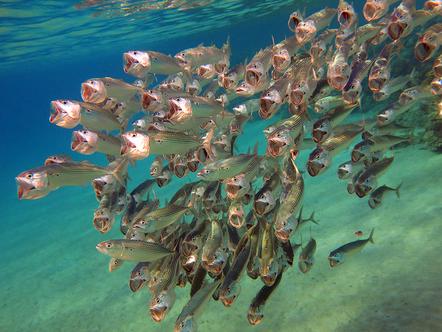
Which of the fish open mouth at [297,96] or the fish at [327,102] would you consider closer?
the fish open mouth at [297,96]

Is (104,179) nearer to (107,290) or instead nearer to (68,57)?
(107,290)

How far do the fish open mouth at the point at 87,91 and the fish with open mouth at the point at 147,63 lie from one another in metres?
0.55

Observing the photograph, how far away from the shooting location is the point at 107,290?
275 inches

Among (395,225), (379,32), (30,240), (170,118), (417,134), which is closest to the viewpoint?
(170,118)

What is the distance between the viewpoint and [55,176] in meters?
3.25

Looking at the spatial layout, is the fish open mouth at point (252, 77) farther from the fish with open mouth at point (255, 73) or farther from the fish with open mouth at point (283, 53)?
the fish with open mouth at point (283, 53)

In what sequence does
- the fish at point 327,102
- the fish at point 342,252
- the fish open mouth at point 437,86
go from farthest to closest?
1. the fish at point 342,252
2. the fish at point 327,102
3. the fish open mouth at point 437,86

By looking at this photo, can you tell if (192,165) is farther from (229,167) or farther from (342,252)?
(342,252)

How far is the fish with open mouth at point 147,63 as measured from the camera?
13.1 feet

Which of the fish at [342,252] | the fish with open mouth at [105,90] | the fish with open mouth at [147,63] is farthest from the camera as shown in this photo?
the fish at [342,252]

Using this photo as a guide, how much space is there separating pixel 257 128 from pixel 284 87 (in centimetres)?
2000

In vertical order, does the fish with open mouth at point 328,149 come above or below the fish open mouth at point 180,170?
above

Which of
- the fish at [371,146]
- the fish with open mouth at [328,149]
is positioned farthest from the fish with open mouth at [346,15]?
the fish at [371,146]

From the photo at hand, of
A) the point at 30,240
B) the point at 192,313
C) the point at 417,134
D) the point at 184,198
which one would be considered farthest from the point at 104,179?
the point at 30,240
